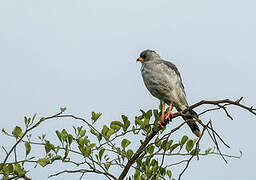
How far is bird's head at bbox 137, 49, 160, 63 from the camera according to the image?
271 inches

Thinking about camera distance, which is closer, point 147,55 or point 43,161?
point 43,161

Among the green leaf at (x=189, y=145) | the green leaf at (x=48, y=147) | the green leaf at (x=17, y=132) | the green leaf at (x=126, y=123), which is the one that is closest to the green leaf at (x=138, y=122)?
the green leaf at (x=126, y=123)

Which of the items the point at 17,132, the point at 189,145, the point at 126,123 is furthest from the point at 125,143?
the point at 17,132

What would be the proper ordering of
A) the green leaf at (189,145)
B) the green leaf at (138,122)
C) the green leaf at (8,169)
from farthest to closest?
the green leaf at (138,122) → the green leaf at (189,145) → the green leaf at (8,169)

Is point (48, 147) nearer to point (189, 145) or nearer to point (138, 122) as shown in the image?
point (138, 122)

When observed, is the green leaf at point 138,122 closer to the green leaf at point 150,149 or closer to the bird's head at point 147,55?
the green leaf at point 150,149

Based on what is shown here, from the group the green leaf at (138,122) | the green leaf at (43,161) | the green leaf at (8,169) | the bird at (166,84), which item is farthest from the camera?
the bird at (166,84)

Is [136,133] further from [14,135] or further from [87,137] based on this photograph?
[14,135]

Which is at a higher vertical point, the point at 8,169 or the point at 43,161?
the point at 43,161

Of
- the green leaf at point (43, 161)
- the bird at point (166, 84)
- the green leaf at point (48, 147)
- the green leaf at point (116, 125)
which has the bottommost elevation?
the green leaf at point (43, 161)

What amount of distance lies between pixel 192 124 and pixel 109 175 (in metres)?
3.09

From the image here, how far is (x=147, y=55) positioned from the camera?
701 cm

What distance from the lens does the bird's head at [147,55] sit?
690cm

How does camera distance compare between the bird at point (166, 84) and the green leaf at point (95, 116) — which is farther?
the bird at point (166, 84)
